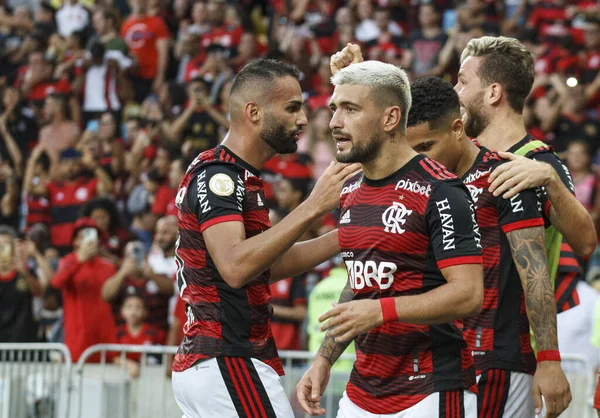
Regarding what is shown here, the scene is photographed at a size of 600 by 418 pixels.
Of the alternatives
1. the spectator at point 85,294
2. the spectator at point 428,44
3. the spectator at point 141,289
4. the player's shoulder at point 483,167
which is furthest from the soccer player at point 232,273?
the spectator at point 428,44

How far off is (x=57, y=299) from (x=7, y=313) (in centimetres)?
148

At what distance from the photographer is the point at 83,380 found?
9469mm

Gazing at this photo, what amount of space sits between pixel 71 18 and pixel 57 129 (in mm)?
3223

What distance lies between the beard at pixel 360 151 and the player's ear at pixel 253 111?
0.89 meters

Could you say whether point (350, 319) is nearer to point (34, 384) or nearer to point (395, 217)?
point (395, 217)

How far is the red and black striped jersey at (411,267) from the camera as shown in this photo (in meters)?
4.60

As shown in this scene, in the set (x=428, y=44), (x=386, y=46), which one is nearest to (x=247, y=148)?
(x=428, y=44)

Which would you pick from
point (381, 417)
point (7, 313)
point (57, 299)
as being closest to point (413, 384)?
point (381, 417)

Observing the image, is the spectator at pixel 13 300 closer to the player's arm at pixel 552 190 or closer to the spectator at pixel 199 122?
the spectator at pixel 199 122

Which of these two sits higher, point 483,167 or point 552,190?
point 483,167

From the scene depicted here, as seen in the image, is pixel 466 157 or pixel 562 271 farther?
pixel 562 271

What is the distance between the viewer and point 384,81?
4.84 meters

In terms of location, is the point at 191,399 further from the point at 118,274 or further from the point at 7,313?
the point at 7,313

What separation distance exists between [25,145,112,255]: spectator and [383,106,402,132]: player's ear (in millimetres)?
10870
